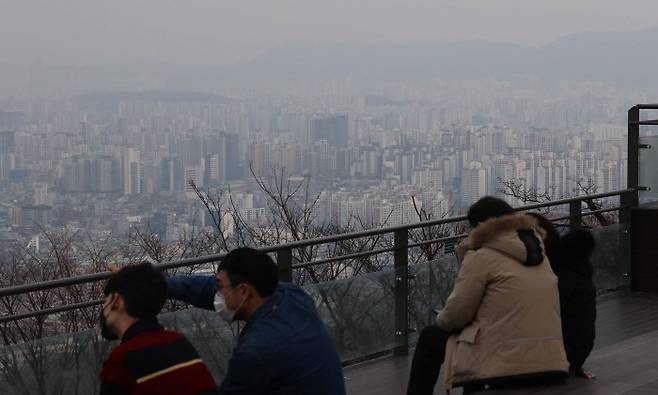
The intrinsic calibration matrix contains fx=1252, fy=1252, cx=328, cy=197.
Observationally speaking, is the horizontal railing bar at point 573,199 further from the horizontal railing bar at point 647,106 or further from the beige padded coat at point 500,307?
the beige padded coat at point 500,307

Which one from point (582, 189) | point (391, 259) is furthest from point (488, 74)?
point (391, 259)

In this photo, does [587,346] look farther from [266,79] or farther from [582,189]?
[266,79]

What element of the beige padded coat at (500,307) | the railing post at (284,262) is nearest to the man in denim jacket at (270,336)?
the beige padded coat at (500,307)

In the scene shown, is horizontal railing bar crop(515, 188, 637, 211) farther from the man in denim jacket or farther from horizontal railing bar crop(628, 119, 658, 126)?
the man in denim jacket

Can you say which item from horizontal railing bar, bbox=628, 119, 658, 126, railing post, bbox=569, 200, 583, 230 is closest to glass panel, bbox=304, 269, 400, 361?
railing post, bbox=569, 200, 583, 230

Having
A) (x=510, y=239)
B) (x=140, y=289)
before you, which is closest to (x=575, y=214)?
(x=510, y=239)

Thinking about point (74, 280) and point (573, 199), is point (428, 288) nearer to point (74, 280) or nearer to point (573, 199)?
point (573, 199)
